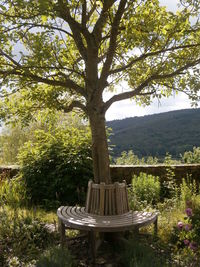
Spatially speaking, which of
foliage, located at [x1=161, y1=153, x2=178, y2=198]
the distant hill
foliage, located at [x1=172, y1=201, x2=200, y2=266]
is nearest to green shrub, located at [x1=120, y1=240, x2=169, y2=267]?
foliage, located at [x1=172, y1=201, x2=200, y2=266]

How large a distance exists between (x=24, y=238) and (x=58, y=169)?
271 centimetres

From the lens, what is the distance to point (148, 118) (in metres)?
44.7

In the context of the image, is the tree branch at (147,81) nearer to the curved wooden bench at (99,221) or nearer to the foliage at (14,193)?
the curved wooden bench at (99,221)

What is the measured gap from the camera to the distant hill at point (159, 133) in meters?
30.1

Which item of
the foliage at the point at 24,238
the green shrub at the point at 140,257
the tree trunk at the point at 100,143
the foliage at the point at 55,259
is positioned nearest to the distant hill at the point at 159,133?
the tree trunk at the point at 100,143

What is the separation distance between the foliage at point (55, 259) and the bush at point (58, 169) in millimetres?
3205

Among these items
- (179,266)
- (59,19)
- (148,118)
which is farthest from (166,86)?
(148,118)

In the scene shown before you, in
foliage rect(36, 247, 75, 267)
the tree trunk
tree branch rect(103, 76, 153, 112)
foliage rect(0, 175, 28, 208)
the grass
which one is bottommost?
the grass

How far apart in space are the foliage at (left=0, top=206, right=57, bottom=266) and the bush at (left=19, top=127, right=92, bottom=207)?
189 centimetres

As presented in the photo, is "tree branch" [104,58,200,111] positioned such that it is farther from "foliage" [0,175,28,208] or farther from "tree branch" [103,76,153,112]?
"foliage" [0,175,28,208]

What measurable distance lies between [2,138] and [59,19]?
18735 millimetres

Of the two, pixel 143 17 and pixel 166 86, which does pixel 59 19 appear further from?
pixel 166 86

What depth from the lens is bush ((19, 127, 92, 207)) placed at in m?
7.06

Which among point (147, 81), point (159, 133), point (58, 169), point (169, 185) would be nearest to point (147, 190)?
point (169, 185)
